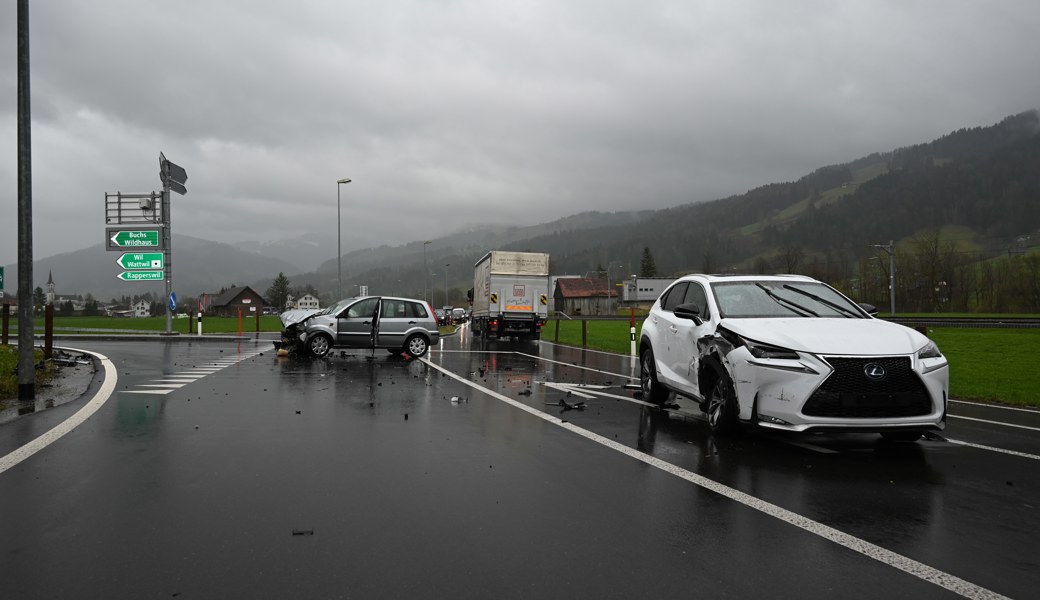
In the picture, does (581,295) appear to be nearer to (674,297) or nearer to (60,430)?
(674,297)

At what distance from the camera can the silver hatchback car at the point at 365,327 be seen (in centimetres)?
1686

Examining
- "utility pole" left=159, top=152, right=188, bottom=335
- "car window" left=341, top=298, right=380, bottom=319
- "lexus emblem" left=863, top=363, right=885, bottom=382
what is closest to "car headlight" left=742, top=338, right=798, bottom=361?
"lexus emblem" left=863, top=363, right=885, bottom=382

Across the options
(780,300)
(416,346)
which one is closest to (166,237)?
(416,346)

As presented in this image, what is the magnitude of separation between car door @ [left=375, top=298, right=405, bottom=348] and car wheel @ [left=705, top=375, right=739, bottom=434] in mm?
11661

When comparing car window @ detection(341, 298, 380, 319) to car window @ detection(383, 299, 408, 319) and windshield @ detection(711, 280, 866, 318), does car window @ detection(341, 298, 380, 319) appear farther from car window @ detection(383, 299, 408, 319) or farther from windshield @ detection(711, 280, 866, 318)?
windshield @ detection(711, 280, 866, 318)

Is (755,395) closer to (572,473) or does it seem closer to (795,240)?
(572,473)

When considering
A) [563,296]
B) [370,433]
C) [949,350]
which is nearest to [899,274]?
[949,350]

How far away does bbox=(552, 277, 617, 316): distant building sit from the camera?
13188 cm

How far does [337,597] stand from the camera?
9.81 ft

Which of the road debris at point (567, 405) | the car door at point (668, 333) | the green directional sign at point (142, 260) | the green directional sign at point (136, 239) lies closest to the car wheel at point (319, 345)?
the road debris at point (567, 405)

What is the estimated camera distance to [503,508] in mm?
4238

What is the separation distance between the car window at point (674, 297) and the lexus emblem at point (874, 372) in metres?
3.08

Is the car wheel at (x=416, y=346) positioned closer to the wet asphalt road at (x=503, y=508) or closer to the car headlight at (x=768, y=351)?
the wet asphalt road at (x=503, y=508)

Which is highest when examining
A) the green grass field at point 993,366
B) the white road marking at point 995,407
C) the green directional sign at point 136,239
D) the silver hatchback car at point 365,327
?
the green directional sign at point 136,239
